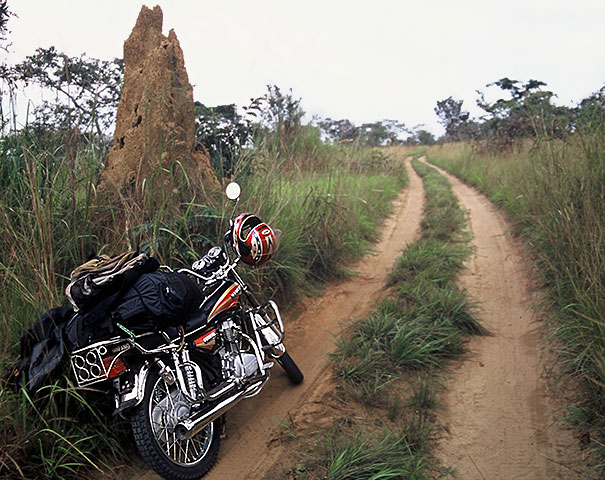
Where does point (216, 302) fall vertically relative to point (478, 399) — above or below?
above

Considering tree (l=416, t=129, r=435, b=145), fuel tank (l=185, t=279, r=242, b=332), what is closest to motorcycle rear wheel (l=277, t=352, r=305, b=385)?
fuel tank (l=185, t=279, r=242, b=332)

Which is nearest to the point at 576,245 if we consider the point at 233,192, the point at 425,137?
the point at 233,192

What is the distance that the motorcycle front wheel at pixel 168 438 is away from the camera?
260 cm

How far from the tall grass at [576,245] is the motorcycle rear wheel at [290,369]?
1.70m

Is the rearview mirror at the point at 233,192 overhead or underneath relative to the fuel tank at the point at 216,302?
overhead

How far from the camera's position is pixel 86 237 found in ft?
12.3

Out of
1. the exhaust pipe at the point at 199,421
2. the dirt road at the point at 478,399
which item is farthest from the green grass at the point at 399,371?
the exhaust pipe at the point at 199,421

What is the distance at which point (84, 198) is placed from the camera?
154 inches

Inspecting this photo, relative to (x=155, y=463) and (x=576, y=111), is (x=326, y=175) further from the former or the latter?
(x=155, y=463)

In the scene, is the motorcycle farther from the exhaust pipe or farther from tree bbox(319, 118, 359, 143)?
tree bbox(319, 118, 359, 143)

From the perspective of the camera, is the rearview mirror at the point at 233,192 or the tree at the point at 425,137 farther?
the tree at the point at 425,137

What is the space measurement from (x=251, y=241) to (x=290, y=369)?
98 cm

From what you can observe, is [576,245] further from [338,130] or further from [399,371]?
[338,130]

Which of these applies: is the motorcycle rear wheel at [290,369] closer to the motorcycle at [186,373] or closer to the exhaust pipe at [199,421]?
the motorcycle at [186,373]
